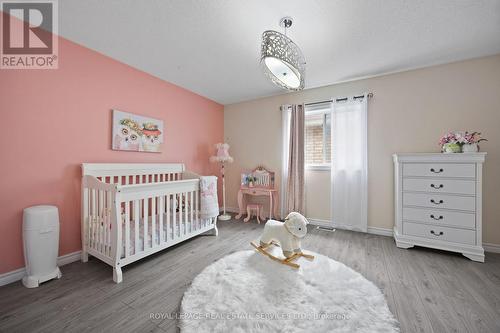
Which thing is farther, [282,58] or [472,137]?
[472,137]

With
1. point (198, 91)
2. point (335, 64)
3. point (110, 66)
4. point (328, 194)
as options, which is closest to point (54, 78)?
point (110, 66)

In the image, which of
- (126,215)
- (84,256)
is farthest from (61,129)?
(84,256)

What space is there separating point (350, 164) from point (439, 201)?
108cm

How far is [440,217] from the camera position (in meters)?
2.19

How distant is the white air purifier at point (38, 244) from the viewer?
5.21ft

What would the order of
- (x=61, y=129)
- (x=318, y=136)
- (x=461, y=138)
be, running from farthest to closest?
1. (x=318, y=136)
2. (x=461, y=138)
3. (x=61, y=129)

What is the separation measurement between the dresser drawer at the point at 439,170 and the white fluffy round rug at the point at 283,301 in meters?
1.47

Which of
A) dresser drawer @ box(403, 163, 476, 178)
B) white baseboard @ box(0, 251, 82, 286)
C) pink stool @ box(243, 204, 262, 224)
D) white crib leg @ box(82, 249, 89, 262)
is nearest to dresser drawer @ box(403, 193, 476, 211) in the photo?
dresser drawer @ box(403, 163, 476, 178)

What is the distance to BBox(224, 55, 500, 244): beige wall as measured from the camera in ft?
7.40

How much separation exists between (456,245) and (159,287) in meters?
3.09

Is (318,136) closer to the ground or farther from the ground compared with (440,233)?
farther from the ground

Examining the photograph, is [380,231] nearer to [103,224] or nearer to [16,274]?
[103,224]

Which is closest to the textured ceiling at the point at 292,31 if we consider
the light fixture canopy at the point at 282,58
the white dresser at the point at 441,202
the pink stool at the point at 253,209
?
the light fixture canopy at the point at 282,58

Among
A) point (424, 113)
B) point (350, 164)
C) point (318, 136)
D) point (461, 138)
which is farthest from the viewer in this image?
point (318, 136)
